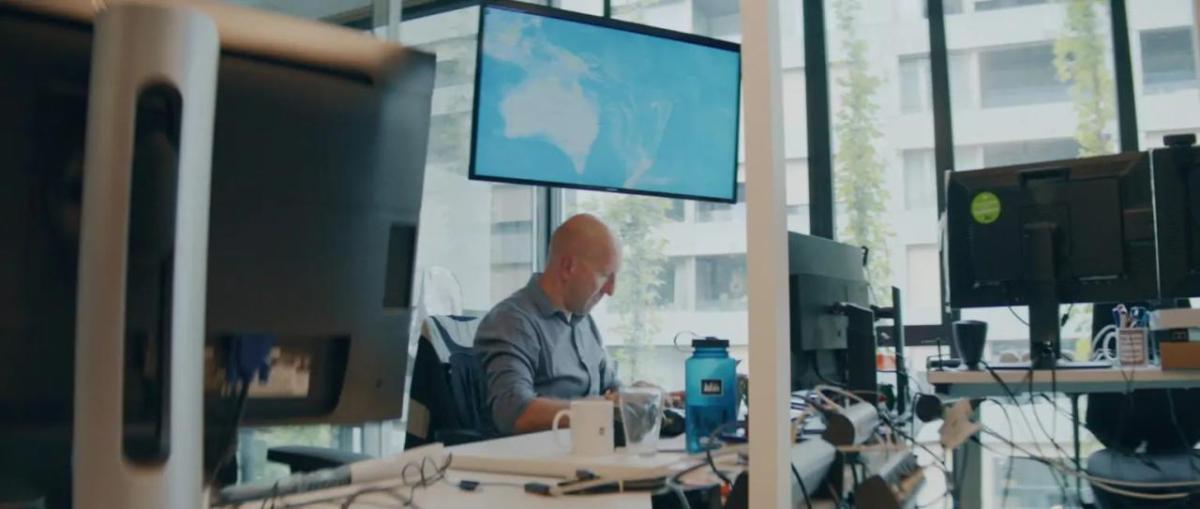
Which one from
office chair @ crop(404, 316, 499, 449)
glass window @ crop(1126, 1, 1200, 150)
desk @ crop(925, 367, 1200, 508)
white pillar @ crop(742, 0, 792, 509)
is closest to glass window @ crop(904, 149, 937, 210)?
glass window @ crop(1126, 1, 1200, 150)

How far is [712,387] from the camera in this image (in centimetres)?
148

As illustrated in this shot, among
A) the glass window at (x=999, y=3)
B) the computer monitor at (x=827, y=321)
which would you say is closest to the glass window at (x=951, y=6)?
the glass window at (x=999, y=3)

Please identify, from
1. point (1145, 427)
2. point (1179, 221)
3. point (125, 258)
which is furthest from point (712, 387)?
point (1145, 427)

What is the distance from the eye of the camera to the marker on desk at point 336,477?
114 cm

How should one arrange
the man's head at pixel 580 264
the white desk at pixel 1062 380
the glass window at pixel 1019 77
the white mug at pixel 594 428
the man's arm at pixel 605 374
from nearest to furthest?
1. the white mug at pixel 594 428
2. the white desk at pixel 1062 380
3. the man's head at pixel 580 264
4. the man's arm at pixel 605 374
5. the glass window at pixel 1019 77

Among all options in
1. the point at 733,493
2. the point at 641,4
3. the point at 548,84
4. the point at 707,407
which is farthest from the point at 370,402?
the point at 641,4

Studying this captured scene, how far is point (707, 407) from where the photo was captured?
147 cm

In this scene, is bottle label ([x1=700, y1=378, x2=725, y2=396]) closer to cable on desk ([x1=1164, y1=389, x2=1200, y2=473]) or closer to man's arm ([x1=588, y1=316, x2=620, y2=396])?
man's arm ([x1=588, y1=316, x2=620, y2=396])

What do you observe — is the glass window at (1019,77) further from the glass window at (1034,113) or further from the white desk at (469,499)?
the white desk at (469,499)

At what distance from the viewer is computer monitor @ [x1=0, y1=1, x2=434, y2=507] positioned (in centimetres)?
74

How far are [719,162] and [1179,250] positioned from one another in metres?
1.23

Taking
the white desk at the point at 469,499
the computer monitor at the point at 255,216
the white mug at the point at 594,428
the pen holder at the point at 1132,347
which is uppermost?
the computer monitor at the point at 255,216

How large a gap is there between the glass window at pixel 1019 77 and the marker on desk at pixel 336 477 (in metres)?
3.04

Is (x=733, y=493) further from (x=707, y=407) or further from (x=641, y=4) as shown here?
(x=641, y=4)
